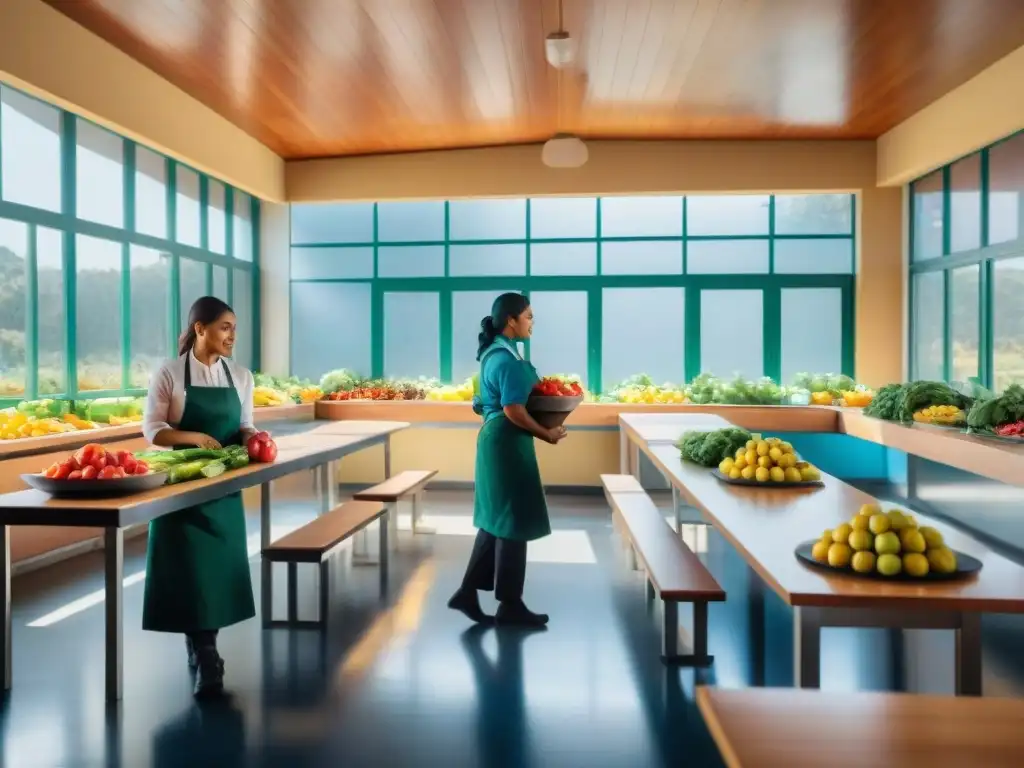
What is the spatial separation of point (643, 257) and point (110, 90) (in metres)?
5.10

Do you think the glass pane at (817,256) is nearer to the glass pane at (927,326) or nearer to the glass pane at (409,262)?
the glass pane at (927,326)

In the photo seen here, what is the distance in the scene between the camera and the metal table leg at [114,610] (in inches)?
118

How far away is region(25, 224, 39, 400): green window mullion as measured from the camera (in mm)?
5520

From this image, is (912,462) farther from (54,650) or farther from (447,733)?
(54,650)

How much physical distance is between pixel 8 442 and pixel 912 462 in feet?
22.4

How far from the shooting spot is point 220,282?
27.2 ft

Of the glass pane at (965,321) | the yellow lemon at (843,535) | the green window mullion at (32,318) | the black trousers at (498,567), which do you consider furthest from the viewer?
the glass pane at (965,321)

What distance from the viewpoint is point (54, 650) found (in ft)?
12.1

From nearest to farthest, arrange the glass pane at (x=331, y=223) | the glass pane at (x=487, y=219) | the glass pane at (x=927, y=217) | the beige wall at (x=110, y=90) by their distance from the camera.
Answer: the beige wall at (x=110, y=90), the glass pane at (x=927, y=217), the glass pane at (x=487, y=219), the glass pane at (x=331, y=223)

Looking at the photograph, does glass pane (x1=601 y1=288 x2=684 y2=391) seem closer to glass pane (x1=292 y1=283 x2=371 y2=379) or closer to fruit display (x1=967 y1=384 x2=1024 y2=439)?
glass pane (x1=292 y1=283 x2=371 y2=379)

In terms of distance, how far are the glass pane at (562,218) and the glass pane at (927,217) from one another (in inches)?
121

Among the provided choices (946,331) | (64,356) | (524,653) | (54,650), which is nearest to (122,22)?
(64,356)

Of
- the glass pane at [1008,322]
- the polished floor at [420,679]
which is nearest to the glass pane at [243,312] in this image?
the polished floor at [420,679]

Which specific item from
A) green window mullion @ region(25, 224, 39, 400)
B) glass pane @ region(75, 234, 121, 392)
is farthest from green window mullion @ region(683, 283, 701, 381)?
green window mullion @ region(25, 224, 39, 400)
